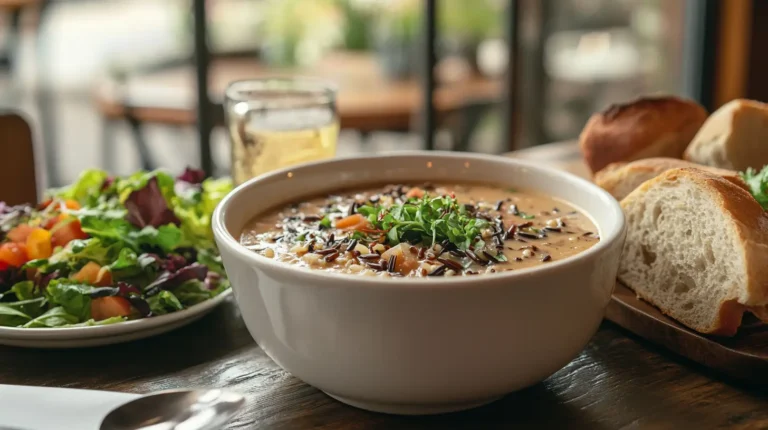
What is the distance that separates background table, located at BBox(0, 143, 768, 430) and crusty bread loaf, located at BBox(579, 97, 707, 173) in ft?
2.14

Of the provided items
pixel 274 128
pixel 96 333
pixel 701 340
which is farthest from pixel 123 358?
pixel 701 340

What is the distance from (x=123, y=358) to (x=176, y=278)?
6.0 inches

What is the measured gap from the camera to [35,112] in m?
6.54

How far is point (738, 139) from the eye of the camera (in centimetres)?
178

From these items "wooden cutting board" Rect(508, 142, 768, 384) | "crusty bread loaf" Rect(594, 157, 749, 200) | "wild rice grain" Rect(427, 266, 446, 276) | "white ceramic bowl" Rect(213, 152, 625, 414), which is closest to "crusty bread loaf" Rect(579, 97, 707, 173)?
"crusty bread loaf" Rect(594, 157, 749, 200)

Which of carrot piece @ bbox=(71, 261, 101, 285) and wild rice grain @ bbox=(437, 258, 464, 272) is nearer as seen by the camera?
wild rice grain @ bbox=(437, 258, 464, 272)

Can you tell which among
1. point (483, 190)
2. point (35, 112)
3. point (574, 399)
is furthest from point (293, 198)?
point (35, 112)

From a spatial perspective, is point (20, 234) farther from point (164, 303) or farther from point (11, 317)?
point (164, 303)

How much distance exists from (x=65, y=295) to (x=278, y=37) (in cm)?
434

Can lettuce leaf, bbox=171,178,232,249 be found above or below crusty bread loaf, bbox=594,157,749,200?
below

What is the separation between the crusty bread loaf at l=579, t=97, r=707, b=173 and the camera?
6.22 ft

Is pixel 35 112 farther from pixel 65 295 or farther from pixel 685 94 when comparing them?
pixel 65 295

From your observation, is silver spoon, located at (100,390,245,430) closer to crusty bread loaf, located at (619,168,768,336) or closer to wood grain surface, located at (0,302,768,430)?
wood grain surface, located at (0,302,768,430)

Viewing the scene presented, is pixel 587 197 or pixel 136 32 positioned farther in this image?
pixel 136 32
